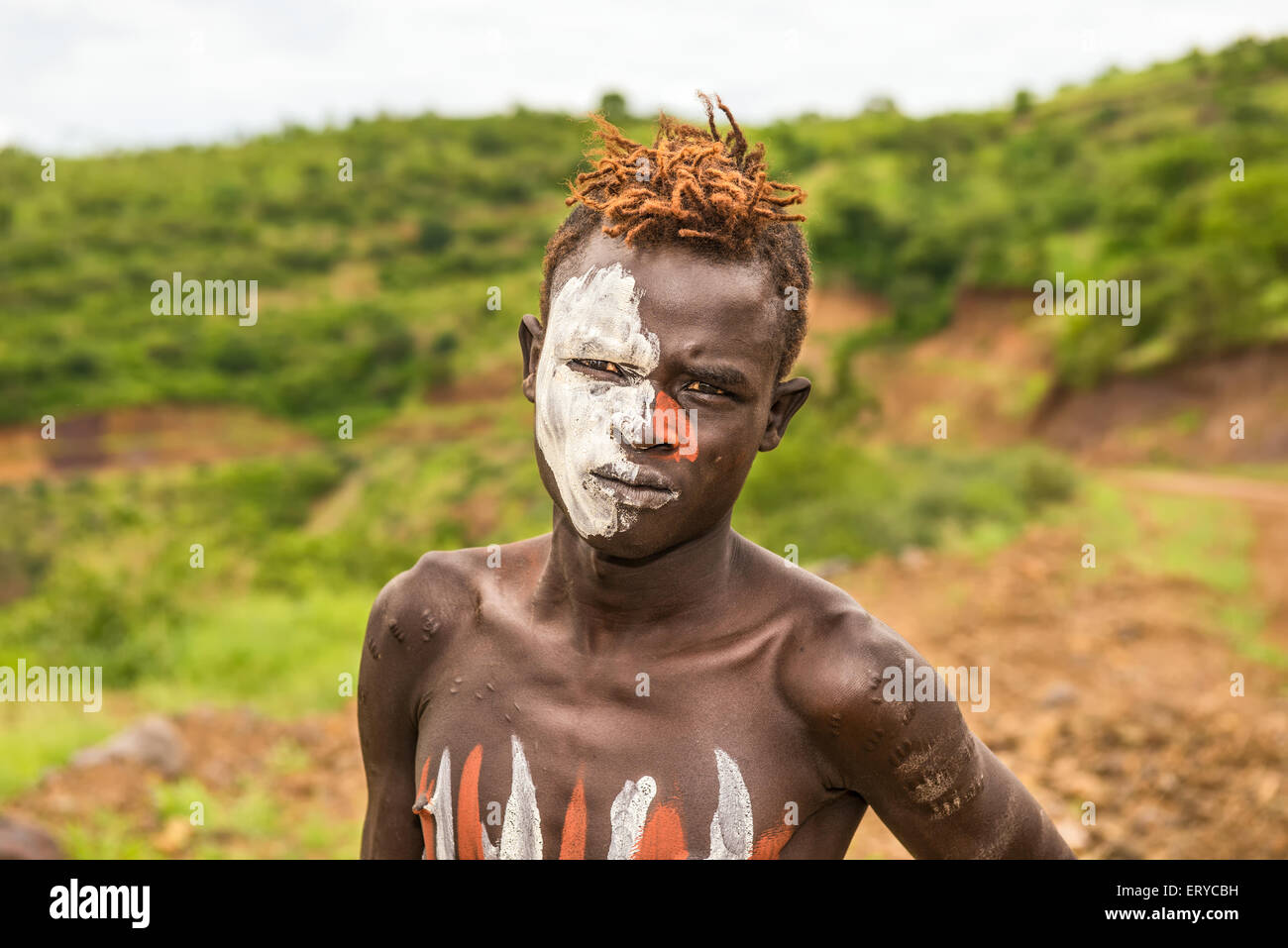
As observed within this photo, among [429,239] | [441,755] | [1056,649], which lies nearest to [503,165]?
[429,239]

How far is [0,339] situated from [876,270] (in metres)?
24.9

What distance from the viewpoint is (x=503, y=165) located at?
1951 inches

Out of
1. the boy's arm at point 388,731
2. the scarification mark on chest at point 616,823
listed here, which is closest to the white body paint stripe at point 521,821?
the scarification mark on chest at point 616,823

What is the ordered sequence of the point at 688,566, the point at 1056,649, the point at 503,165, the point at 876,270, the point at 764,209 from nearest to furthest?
the point at 764,209
the point at 688,566
the point at 1056,649
the point at 876,270
the point at 503,165

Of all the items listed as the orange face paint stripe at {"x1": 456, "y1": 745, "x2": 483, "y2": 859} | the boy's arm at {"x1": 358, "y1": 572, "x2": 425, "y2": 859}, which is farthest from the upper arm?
the orange face paint stripe at {"x1": 456, "y1": 745, "x2": 483, "y2": 859}

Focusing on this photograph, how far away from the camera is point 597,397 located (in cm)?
190

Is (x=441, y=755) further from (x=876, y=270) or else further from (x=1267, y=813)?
(x=876, y=270)

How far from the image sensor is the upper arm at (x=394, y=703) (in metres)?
2.26

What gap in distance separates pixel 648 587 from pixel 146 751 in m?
6.88

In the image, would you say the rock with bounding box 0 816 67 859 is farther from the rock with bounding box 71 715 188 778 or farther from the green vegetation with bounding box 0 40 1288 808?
the rock with bounding box 71 715 188 778

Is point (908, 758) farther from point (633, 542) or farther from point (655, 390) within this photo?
point (655, 390)

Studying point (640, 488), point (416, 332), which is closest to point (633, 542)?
point (640, 488)

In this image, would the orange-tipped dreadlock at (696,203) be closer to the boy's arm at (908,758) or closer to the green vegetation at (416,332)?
the boy's arm at (908,758)

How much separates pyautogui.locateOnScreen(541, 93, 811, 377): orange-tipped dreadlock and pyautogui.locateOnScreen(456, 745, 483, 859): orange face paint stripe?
743 mm
